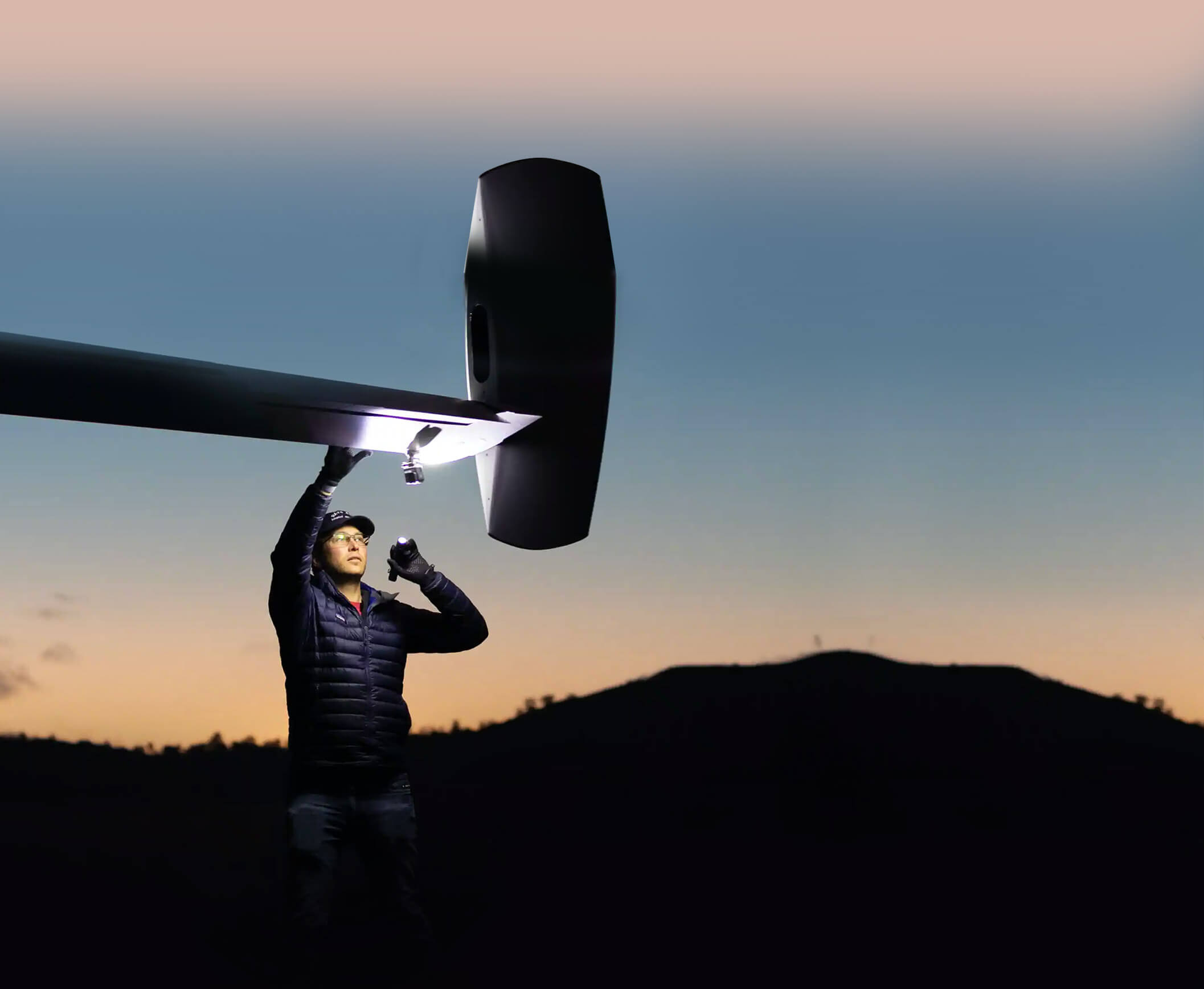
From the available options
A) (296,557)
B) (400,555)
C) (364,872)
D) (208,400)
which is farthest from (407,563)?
(208,400)

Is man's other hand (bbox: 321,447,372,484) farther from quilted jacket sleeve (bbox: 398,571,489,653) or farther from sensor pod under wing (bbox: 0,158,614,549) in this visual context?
quilted jacket sleeve (bbox: 398,571,489,653)

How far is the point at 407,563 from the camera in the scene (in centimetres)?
352

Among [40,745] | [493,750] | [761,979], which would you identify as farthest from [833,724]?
[40,745]

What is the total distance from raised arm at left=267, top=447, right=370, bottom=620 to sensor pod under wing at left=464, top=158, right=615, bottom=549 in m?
0.50

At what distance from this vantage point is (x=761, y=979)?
303cm

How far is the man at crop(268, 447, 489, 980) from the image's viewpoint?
3105 mm

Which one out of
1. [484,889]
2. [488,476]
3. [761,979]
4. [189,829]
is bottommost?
[761,979]

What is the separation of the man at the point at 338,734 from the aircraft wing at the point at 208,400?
2.86ft

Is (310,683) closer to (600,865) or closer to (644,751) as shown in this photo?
(600,865)

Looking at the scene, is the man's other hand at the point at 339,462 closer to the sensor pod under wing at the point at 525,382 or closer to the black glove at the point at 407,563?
the sensor pod under wing at the point at 525,382

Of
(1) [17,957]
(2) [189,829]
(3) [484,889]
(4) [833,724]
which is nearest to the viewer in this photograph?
(1) [17,957]

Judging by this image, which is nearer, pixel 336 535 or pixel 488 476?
pixel 488 476

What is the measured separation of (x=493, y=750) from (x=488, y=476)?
716 centimetres

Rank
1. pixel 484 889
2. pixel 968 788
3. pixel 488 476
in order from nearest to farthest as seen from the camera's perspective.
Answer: pixel 488 476
pixel 484 889
pixel 968 788
